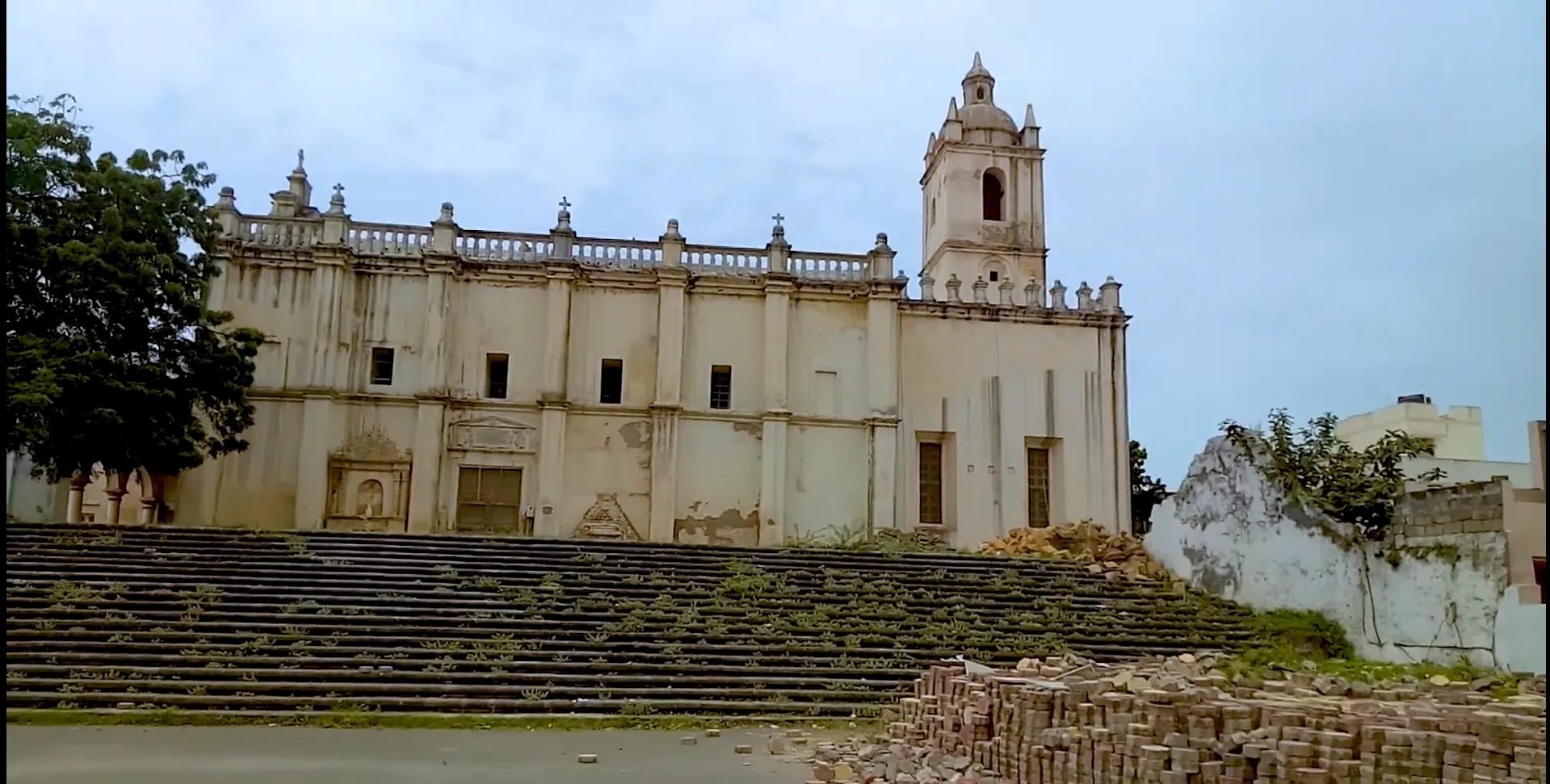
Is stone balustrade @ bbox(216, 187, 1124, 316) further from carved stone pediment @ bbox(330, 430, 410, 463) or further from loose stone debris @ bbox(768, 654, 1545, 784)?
loose stone debris @ bbox(768, 654, 1545, 784)

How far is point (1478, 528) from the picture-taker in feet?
49.6

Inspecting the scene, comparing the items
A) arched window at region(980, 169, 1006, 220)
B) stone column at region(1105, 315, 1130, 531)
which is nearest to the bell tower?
arched window at region(980, 169, 1006, 220)

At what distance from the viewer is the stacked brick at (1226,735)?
6621 mm

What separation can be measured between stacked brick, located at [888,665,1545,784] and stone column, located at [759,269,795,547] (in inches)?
628

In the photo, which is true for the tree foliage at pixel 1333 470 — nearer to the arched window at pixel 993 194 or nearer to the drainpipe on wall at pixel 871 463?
the drainpipe on wall at pixel 871 463

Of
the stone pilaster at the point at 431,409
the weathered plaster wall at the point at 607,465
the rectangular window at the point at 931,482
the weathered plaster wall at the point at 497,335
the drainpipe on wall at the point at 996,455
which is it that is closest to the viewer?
the stone pilaster at the point at 431,409

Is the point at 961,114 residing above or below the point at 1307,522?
above

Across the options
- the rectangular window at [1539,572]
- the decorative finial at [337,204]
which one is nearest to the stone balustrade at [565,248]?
the decorative finial at [337,204]

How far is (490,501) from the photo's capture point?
25.6m

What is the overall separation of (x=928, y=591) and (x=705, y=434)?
29.8 ft

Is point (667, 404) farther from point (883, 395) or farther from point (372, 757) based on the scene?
point (372, 757)

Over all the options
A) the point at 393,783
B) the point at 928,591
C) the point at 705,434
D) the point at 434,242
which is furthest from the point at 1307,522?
the point at 434,242

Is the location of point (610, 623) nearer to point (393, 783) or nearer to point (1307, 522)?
point (393, 783)

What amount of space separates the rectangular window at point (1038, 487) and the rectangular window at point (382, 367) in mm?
14561
